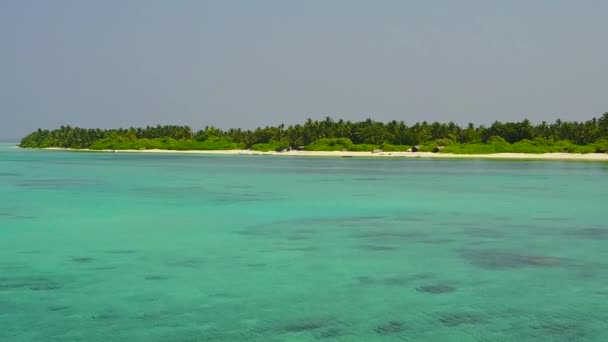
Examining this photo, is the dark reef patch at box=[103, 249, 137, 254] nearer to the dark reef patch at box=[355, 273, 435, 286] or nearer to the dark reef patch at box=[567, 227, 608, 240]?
the dark reef patch at box=[355, 273, 435, 286]

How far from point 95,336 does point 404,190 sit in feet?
102

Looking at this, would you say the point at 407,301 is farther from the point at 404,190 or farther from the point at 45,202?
the point at 404,190

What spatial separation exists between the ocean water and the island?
266ft

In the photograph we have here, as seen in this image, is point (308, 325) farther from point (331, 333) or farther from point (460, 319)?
point (460, 319)

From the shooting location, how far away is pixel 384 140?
5113 inches

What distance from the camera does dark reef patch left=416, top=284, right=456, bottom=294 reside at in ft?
43.3

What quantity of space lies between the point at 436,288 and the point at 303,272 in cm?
314

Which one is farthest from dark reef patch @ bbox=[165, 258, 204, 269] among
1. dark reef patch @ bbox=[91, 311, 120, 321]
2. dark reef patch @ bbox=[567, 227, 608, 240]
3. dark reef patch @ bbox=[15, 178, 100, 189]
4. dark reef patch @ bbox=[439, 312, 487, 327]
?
dark reef patch @ bbox=[15, 178, 100, 189]

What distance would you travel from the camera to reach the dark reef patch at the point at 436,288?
13195 millimetres

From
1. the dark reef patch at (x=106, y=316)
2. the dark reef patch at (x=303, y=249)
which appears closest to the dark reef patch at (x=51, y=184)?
the dark reef patch at (x=303, y=249)

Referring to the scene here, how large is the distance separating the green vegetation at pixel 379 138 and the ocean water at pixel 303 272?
8560 centimetres

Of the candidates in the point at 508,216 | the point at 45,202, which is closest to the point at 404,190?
the point at 508,216

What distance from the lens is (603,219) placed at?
25234 mm

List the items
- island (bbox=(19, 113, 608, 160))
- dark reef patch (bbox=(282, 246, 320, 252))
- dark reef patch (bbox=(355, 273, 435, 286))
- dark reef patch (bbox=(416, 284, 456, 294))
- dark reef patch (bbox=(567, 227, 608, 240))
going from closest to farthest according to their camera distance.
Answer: dark reef patch (bbox=(416, 284, 456, 294)) < dark reef patch (bbox=(355, 273, 435, 286)) < dark reef patch (bbox=(282, 246, 320, 252)) < dark reef patch (bbox=(567, 227, 608, 240)) < island (bbox=(19, 113, 608, 160))
